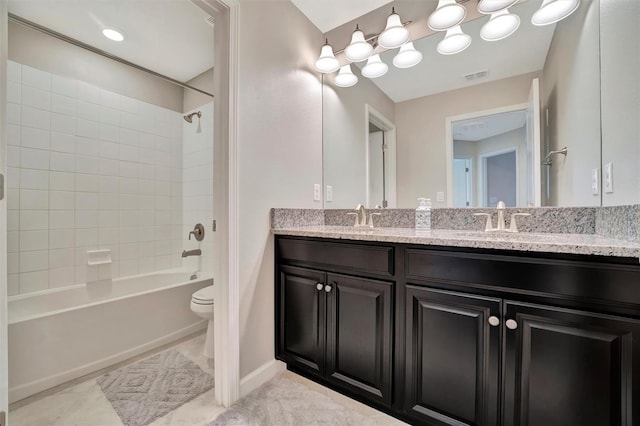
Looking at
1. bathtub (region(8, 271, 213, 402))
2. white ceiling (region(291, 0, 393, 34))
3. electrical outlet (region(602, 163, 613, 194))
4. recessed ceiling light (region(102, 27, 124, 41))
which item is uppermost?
white ceiling (region(291, 0, 393, 34))

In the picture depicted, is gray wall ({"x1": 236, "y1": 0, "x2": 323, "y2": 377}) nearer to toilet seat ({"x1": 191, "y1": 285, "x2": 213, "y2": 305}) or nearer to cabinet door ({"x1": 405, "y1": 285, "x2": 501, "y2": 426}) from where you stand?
toilet seat ({"x1": 191, "y1": 285, "x2": 213, "y2": 305})

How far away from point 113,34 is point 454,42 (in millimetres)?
2486

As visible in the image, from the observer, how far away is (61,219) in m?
2.07

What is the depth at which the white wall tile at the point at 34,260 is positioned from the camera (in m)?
1.89

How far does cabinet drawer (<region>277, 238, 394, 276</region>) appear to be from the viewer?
1.24 m

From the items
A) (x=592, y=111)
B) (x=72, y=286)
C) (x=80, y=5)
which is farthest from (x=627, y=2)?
(x=72, y=286)

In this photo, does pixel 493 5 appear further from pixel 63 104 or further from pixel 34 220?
pixel 34 220

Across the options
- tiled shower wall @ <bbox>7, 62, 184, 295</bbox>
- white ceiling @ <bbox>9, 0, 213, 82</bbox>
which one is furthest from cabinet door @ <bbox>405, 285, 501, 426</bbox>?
tiled shower wall @ <bbox>7, 62, 184, 295</bbox>

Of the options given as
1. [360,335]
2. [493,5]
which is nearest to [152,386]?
[360,335]

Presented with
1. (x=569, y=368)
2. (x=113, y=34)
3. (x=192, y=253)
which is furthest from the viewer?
(x=192, y=253)

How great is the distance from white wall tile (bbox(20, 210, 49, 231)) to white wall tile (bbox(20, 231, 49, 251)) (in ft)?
0.12

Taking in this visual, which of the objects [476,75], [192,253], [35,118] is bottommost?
[192,253]

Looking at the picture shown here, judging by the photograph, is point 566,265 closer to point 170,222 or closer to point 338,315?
point 338,315

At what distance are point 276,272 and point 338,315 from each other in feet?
1.60
